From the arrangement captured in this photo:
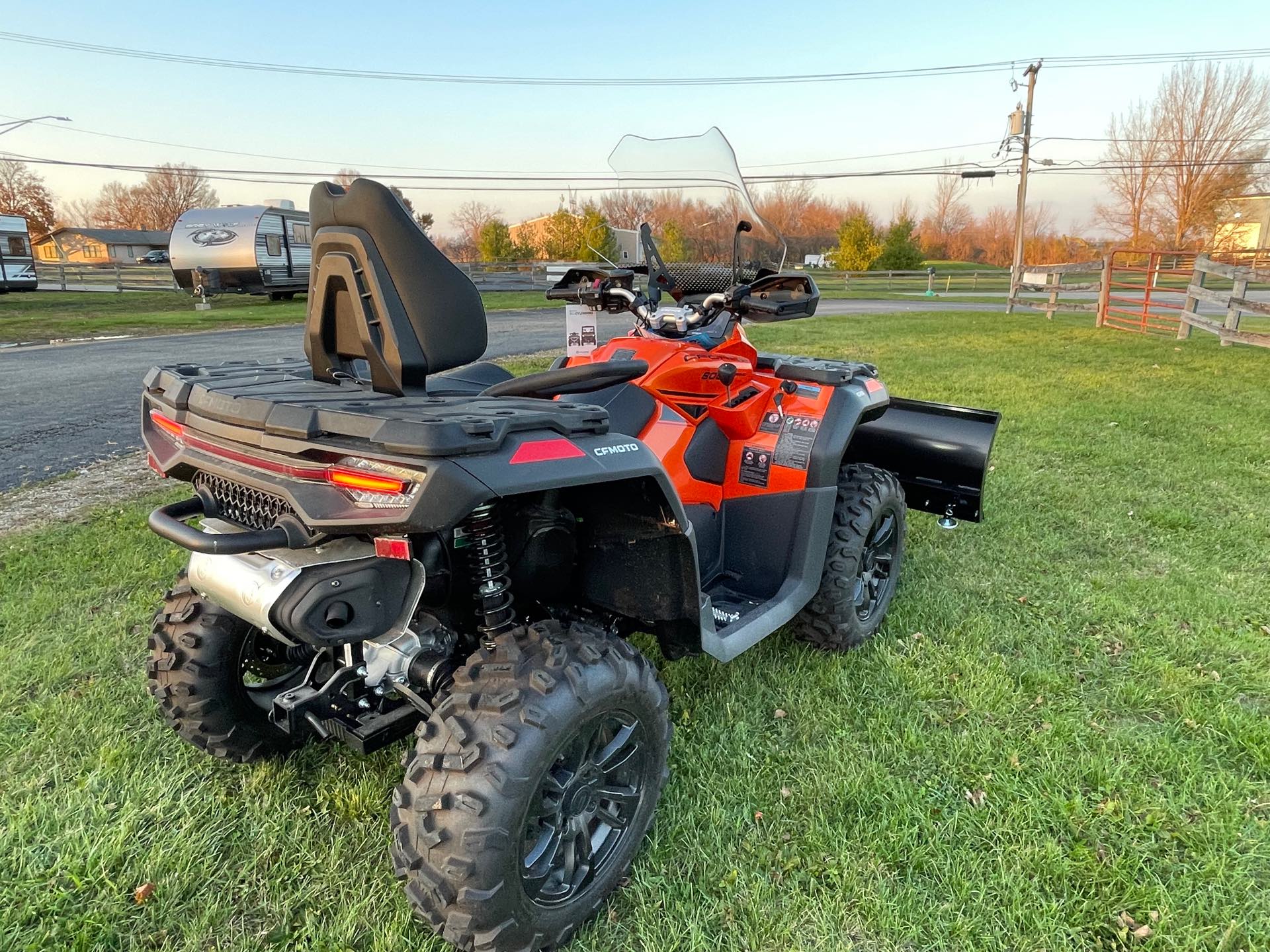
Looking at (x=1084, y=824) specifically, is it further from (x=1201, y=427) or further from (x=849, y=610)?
(x=1201, y=427)

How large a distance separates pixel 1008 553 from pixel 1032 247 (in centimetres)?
5648

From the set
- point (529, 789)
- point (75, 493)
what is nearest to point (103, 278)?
point (75, 493)

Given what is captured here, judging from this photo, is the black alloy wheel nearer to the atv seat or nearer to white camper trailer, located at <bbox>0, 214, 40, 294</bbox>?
the atv seat

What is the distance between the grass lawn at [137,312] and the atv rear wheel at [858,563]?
12.0 meters

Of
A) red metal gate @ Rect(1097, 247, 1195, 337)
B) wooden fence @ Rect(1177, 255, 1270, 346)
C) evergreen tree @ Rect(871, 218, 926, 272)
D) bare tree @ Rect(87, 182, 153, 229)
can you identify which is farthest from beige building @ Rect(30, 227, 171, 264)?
wooden fence @ Rect(1177, 255, 1270, 346)

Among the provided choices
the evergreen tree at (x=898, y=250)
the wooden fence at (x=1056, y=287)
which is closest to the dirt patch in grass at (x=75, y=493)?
the wooden fence at (x=1056, y=287)

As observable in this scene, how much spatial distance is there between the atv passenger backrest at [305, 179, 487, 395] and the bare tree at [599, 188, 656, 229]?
1808 mm

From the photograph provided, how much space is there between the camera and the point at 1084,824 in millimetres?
2281

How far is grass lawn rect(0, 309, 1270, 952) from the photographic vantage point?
1952 millimetres

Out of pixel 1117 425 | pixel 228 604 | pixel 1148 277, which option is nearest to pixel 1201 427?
pixel 1117 425

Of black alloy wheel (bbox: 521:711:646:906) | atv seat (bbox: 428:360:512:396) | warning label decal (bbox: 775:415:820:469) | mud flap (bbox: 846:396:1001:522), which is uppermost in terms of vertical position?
atv seat (bbox: 428:360:512:396)

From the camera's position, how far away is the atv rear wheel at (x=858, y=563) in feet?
10.2

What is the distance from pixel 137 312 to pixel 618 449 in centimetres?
2447

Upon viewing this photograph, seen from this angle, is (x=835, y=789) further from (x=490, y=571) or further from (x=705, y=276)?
(x=705, y=276)
